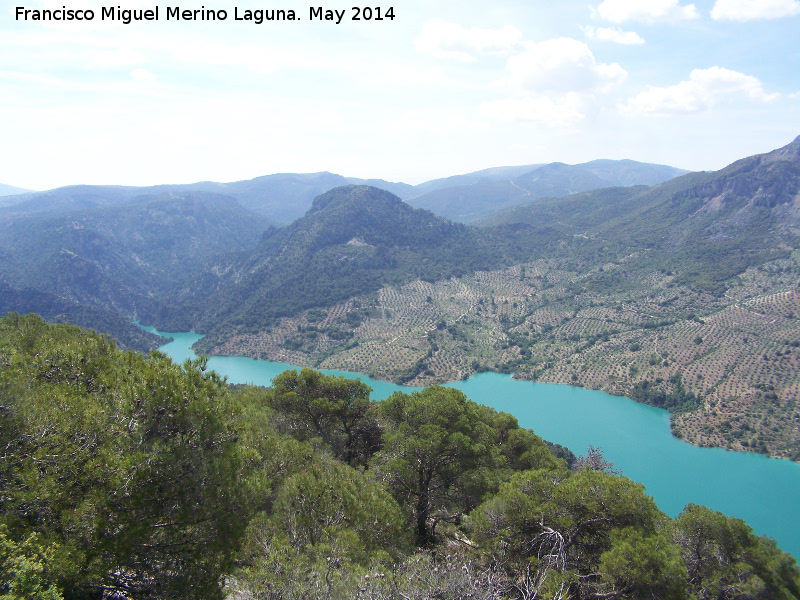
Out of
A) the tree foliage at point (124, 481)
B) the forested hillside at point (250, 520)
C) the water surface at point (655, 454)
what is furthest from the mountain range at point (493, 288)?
the tree foliage at point (124, 481)

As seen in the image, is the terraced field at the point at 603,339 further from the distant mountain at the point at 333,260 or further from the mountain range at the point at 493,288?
the distant mountain at the point at 333,260

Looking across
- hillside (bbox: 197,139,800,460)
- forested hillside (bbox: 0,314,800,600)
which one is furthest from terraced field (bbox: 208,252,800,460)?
forested hillside (bbox: 0,314,800,600)

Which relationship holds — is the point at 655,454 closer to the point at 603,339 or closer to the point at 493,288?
the point at 603,339

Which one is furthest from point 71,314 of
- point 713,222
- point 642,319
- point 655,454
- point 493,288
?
point 713,222

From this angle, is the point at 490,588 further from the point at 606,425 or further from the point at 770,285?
the point at 770,285

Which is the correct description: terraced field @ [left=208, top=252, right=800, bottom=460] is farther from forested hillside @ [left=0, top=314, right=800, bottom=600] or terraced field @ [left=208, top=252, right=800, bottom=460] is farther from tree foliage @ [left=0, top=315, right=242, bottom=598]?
tree foliage @ [left=0, top=315, right=242, bottom=598]

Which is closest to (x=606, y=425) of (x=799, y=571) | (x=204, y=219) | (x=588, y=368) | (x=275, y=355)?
(x=588, y=368)
